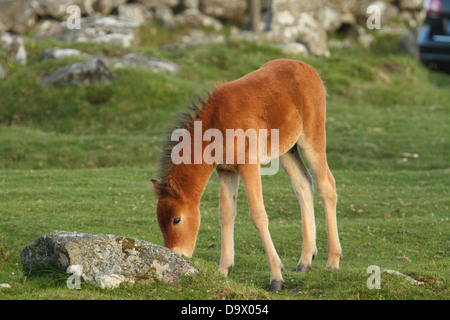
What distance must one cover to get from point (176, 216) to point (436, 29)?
17.3 m

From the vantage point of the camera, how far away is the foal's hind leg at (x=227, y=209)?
341 inches

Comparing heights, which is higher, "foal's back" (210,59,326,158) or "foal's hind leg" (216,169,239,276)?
"foal's back" (210,59,326,158)

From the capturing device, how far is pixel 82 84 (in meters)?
21.5

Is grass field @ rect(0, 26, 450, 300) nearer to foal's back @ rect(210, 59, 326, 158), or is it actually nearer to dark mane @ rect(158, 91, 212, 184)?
dark mane @ rect(158, 91, 212, 184)

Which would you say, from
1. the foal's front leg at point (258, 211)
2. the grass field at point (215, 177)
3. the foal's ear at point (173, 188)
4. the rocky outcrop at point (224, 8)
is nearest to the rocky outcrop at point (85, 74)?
the grass field at point (215, 177)

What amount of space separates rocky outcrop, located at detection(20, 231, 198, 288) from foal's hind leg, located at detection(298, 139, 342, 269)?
2.25 metres

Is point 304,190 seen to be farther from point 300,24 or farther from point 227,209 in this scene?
point 300,24

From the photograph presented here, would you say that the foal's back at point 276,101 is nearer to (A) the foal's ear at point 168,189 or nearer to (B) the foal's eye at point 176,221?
(A) the foal's ear at point 168,189

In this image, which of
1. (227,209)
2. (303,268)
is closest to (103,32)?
(227,209)

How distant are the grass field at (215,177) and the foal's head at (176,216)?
0.44 meters

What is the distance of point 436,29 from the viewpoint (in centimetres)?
2256

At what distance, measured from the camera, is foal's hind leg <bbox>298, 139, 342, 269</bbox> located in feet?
29.6

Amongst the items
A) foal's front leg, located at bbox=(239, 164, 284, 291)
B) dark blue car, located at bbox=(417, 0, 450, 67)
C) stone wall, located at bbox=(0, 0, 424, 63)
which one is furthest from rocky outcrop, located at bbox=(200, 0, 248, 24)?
foal's front leg, located at bbox=(239, 164, 284, 291)
